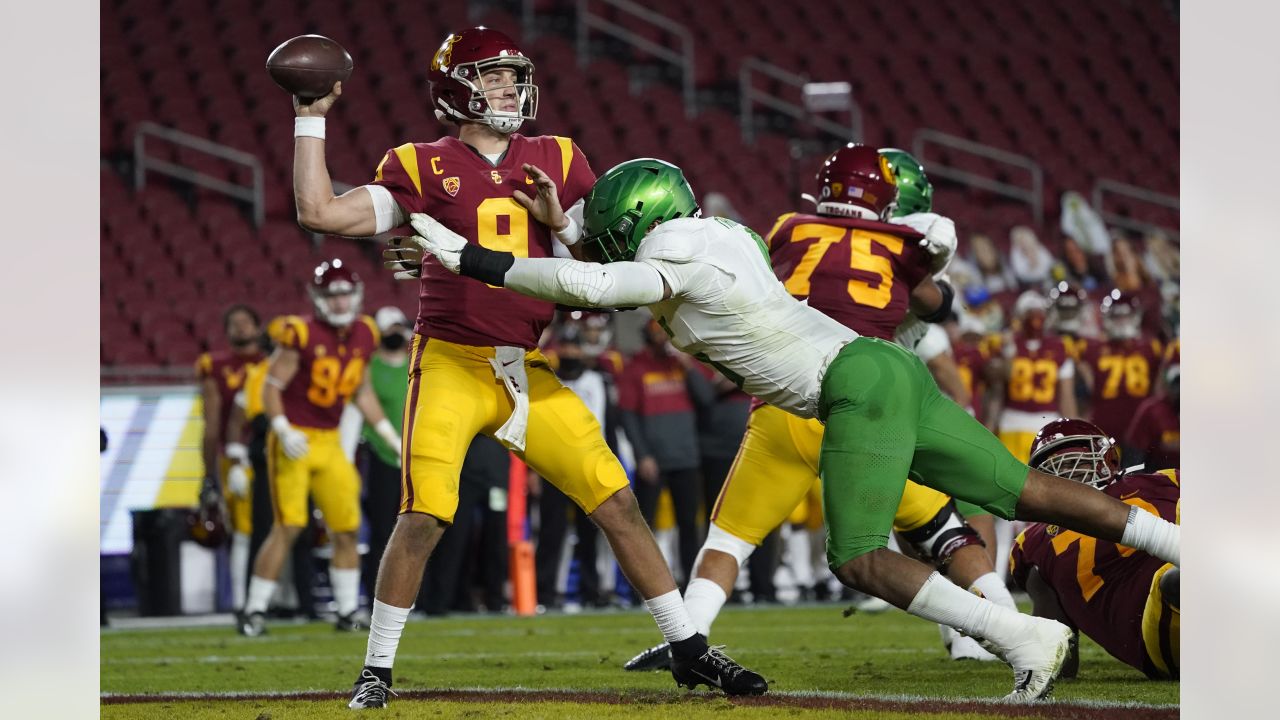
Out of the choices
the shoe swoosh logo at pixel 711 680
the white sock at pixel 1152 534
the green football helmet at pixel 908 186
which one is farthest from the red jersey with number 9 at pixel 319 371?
the white sock at pixel 1152 534

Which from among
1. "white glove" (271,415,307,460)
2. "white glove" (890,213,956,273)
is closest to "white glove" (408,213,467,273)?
"white glove" (890,213,956,273)

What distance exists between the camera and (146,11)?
14898 millimetres

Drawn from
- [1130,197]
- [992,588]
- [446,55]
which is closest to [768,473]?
[992,588]

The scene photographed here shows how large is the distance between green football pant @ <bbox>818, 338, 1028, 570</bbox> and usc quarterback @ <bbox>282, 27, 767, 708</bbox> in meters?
0.52

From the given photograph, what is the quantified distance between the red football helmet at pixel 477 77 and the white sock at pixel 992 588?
192 cm

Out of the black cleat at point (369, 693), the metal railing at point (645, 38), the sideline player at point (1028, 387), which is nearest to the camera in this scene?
the black cleat at point (369, 693)

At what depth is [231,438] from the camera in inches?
318

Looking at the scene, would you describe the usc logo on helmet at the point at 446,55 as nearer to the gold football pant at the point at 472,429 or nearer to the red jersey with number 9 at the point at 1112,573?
the gold football pant at the point at 472,429

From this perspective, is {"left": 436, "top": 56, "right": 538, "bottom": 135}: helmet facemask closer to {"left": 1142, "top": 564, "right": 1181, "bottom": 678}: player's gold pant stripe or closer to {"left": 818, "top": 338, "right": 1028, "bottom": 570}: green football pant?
{"left": 818, "top": 338, "right": 1028, "bottom": 570}: green football pant

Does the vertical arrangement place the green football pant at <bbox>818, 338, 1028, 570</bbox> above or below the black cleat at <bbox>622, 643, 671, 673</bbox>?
above

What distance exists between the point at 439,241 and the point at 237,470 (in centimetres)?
480

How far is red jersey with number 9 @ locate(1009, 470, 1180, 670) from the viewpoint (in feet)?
12.9

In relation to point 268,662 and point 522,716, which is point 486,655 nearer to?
point 268,662

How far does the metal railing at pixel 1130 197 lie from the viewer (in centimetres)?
1501
